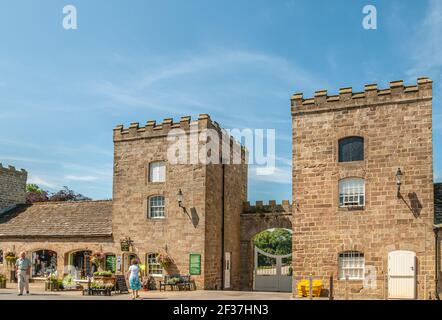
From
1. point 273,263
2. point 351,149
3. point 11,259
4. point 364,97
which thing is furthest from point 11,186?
point 273,263

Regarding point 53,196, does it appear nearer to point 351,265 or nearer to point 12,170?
point 12,170

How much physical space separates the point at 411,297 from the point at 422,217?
9.91 ft

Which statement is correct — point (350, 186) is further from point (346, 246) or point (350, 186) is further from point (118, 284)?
point (118, 284)

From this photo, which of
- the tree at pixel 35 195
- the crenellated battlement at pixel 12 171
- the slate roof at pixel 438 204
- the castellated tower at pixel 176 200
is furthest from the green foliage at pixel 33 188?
the slate roof at pixel 438 204

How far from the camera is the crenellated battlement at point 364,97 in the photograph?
20.9m

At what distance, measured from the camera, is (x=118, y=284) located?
22359 millimetres

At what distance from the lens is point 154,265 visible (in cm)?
2578

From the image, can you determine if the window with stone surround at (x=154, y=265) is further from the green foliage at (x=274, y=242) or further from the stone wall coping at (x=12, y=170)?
the green foliage at (x=274, y=242)

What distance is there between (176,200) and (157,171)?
189 cm

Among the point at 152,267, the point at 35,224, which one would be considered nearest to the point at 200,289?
the point at 152,267

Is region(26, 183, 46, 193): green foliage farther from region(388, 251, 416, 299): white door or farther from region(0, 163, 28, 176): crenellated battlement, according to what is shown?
region(388, 251, 416, 299): white door

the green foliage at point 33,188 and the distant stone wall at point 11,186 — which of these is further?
the green foliage at point 33,188

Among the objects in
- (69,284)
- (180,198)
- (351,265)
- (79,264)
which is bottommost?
(69,284)

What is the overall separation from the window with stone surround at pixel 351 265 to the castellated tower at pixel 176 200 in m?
6.43
